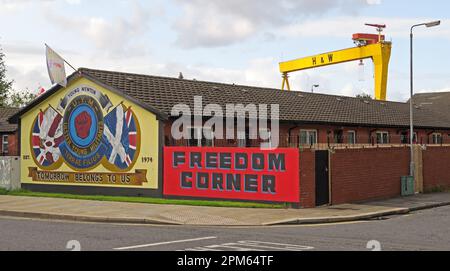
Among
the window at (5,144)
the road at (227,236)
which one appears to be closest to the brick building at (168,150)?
the road at (227,236)

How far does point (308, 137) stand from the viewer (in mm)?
29922

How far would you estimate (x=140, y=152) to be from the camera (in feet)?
78.0

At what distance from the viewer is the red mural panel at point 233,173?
19.8 m

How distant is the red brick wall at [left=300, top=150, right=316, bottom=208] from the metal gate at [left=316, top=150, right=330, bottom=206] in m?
0.25

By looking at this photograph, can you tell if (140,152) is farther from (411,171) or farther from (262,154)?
(411,171)

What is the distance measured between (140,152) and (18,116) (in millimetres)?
8166

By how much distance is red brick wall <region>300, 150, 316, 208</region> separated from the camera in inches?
769

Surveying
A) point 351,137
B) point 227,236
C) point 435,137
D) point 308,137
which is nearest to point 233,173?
point 227,236

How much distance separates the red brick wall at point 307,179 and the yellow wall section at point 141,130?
6.38 m

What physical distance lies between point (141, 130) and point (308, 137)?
9771 millimetres

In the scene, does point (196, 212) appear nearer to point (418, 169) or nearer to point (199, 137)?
point (199, 137)

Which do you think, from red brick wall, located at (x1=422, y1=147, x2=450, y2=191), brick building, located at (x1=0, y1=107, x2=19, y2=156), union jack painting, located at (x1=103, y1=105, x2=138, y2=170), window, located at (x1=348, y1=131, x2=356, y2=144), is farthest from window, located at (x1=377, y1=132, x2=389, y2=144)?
brick building, located at (x1=0, y1=107, x2=19, y2=156)

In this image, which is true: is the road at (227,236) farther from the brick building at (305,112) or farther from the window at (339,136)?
the window at (339,136)

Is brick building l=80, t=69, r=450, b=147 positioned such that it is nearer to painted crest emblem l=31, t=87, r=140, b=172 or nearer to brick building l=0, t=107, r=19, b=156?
painted crest emblem l=31, t=87, r=140, b=172
